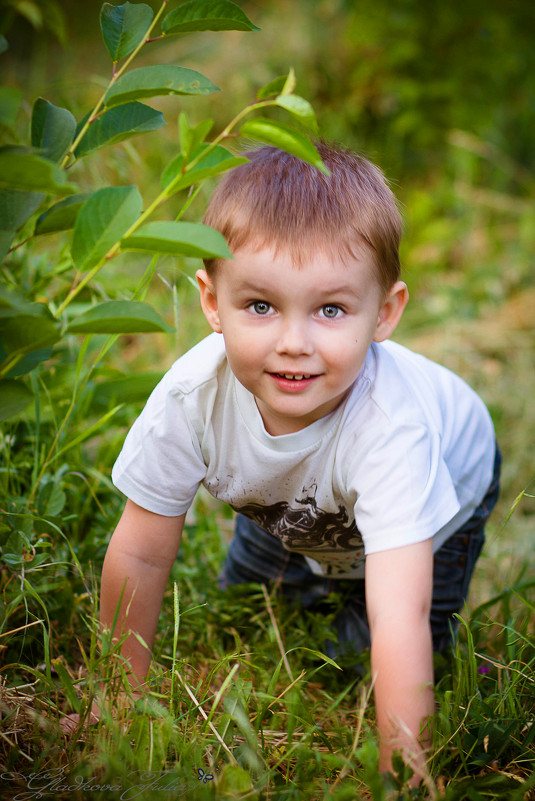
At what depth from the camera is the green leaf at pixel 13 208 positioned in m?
1.00

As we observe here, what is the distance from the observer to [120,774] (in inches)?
40.8

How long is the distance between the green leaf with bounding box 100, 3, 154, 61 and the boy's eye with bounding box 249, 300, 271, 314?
43 centimetres

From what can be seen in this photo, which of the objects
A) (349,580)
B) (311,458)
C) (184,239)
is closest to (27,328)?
(184,239)

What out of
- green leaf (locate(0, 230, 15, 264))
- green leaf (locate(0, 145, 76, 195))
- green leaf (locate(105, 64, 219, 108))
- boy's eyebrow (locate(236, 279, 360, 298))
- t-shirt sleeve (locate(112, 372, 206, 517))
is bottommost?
t-shirt sleeve (locate(112, 372, 206, 517))

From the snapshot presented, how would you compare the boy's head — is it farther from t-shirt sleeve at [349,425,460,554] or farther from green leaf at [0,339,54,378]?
green leaf at [0,339,54,378]

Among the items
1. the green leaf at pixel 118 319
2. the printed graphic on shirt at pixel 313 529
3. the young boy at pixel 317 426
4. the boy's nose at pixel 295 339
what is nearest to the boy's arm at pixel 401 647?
the young boy at pixel 317 426

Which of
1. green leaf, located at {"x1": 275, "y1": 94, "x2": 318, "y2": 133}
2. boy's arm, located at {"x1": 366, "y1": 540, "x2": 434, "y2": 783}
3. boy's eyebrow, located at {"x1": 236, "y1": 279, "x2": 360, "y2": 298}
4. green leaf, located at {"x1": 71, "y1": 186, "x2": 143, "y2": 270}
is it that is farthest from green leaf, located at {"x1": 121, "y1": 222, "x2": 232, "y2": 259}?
boy's arm, located at {"x1": 366, "y1": 540, "x2": 434, "y2": 783}

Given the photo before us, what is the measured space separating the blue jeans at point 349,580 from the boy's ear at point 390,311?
0.59 metres

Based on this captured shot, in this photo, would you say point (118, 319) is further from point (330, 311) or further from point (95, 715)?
point (95, 715)

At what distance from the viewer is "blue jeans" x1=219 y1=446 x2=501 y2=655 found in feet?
5.86

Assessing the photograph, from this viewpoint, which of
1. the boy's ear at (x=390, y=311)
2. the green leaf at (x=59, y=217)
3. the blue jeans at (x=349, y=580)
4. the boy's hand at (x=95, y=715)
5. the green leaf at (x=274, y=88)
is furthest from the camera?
the blue jeans at (x=349, y=580)

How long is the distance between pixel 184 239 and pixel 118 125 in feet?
1.08

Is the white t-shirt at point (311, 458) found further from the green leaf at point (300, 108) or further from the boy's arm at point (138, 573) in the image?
the green leaf at point (300, 108)

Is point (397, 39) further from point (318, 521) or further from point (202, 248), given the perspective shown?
point (202, 248)
